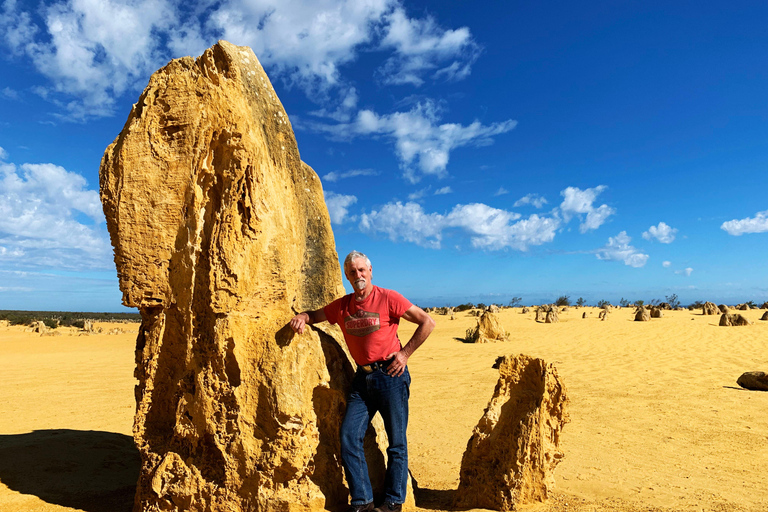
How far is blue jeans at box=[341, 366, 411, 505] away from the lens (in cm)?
336

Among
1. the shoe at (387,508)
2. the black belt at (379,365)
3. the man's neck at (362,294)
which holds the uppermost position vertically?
the man's neck at (362,294)

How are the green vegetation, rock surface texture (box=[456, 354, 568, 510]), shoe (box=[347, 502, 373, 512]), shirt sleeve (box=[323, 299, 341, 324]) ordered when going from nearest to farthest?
1. shoe (box=[347, 502, 373, 512])
2. shirt sleeve (box=[323, 299, 341, 324])
3. rock surface texture (box=[456, 354, 568, 510])
4. the green vegetation

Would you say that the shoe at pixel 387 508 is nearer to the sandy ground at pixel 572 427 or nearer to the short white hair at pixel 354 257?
the sandy ground at pixel 572 427

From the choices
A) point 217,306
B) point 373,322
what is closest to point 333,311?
point 373,322

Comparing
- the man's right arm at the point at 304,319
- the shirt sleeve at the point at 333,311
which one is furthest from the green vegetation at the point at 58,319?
the shirt sleeve at the point at 333,311

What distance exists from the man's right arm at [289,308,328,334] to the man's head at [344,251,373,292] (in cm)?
38

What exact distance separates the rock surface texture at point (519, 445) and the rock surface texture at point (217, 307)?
31.8 inches

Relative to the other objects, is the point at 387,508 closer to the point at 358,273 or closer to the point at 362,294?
the point at 362,294

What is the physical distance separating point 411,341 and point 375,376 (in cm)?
36

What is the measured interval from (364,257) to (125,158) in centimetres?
197

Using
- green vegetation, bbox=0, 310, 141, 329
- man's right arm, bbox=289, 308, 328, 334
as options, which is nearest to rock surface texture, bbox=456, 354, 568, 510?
man's right arm, bbox=289, 308, 328, 334

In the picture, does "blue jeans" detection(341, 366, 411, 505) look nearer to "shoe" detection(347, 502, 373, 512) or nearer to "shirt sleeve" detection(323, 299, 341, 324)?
"shoe" detection(347, 502, 373, 512)

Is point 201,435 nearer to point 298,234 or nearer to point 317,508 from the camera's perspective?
point 317,508

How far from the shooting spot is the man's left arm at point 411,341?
10.9ft
